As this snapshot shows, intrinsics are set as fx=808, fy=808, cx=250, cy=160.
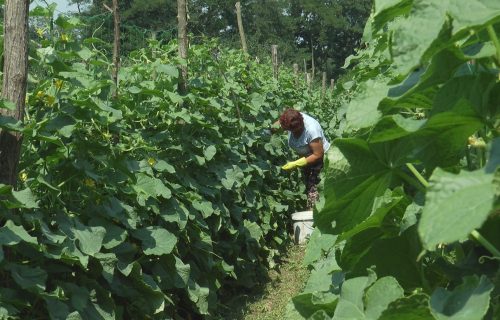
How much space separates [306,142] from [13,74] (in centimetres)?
553

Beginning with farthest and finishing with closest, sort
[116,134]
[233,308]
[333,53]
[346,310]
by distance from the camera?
[333,53]
[233,308]
[116,134]
[346,310]

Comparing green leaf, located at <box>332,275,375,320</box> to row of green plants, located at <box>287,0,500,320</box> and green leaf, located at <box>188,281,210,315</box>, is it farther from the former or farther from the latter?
green leaf, located at <box>188,281,210,315</box>

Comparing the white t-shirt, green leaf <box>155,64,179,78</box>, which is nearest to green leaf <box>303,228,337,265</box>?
green leaf <box>155,64,179,78</box>

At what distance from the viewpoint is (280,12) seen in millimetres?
61469

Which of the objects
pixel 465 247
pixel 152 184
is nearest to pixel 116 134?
pixel 152 184

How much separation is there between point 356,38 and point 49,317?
6082 cm

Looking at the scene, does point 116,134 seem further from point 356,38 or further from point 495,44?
point 356,38

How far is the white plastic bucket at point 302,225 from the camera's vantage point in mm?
8336

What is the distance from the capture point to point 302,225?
8359 millimetres

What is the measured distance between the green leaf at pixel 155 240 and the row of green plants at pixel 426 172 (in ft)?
10.1

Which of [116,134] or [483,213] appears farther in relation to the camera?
[116,134]

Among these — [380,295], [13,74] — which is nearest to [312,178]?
[13,74]

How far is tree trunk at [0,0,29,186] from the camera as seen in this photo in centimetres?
330

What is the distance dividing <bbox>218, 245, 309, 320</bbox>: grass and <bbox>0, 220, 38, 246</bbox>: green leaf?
111 inches
